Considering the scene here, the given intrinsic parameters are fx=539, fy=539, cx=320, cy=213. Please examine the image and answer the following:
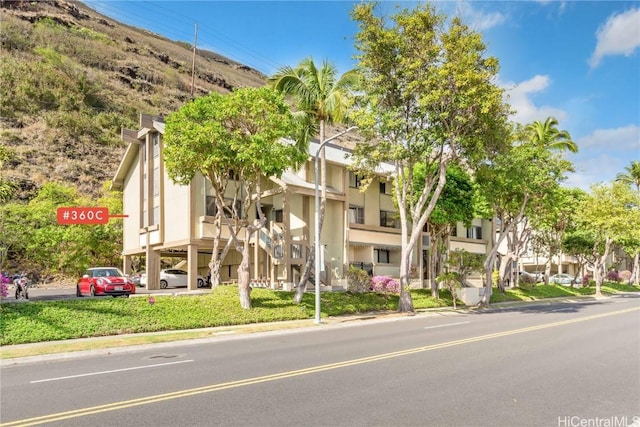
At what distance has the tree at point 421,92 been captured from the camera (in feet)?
80.9

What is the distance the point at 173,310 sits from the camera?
867 inches

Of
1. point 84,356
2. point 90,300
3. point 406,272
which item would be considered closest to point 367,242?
point 406,272

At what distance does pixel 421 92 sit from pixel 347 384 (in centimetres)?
1860

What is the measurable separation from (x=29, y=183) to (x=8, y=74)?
31.1 meters

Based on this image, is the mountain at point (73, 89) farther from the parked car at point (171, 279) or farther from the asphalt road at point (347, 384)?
the asphalt road at point (347, 384)

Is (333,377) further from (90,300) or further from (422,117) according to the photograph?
(422,117)

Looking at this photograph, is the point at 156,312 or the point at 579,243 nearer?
the point at 156,312

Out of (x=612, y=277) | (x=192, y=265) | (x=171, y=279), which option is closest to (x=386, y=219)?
(x=192, y=265)

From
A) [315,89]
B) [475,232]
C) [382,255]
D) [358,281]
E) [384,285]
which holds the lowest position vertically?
[384,285]

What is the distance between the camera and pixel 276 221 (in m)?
36.0

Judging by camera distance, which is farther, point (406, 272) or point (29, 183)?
point (29, 183)

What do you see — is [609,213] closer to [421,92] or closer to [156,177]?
[421,92]

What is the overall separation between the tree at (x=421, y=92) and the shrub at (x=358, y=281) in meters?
3.81

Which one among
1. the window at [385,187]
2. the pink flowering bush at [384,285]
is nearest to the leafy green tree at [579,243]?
the window at [385,187]
